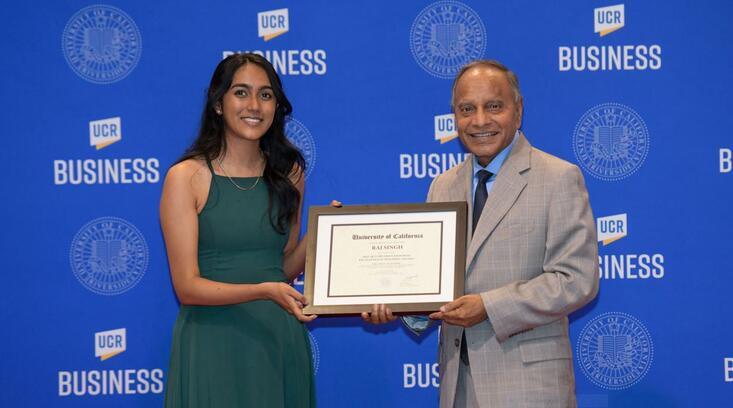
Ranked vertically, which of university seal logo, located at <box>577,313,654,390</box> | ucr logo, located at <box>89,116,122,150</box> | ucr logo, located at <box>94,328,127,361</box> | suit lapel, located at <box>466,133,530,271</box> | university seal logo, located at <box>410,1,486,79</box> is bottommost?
university seal logo, located at <box>577,313,654,390</box>

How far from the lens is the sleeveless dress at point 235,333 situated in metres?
2.75

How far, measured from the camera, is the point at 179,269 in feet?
9.07

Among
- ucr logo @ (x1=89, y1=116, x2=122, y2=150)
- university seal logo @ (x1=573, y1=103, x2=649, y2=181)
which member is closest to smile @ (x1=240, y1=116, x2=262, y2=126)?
Answer: ucr logo @ (x1=89, y1=116, x2=122, y2=150)

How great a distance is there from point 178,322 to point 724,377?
2626 mm

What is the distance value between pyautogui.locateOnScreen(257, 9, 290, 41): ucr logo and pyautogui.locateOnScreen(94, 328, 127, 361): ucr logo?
1.59m

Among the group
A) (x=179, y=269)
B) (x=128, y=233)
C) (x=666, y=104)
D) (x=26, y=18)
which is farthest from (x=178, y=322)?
(x=666, y=104)

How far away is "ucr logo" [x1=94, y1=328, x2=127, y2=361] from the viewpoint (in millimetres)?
3752

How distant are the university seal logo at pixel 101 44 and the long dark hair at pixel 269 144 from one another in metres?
1.00

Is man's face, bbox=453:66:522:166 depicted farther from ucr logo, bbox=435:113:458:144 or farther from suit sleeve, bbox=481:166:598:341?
ucr logo, bbox=435:113:458:144

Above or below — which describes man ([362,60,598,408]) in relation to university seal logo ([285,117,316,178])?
below

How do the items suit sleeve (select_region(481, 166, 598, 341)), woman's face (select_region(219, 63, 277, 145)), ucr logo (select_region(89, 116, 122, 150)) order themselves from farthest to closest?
1. ucr logo (select_region(89, 116, 122, 150))
2. woman's face (select_region(219, 63, 277, 145))
3. suit sleeve (select_region(481, 166, 598, 341))

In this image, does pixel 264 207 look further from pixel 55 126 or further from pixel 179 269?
pixel 55 126

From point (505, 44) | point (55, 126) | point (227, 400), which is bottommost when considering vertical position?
point (227, 400)

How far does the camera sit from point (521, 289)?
7.80 feet
